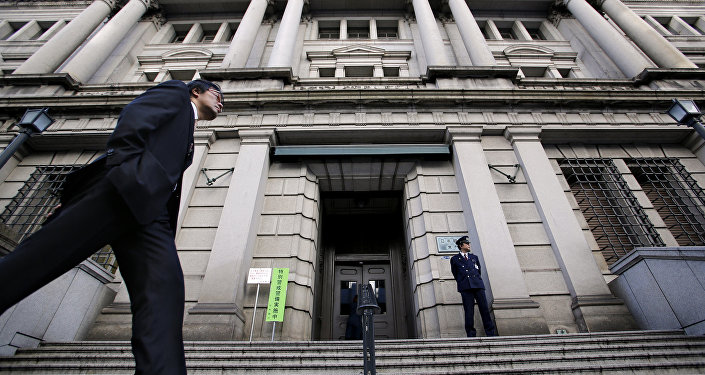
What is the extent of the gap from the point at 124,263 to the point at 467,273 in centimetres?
565

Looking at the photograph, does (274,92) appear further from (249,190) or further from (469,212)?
(469,212)

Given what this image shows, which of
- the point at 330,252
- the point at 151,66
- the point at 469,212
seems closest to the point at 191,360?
the point at 469,212

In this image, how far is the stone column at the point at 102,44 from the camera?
12111 millimetres

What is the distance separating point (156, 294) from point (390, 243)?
10.1m

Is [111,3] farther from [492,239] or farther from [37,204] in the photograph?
[492,239]

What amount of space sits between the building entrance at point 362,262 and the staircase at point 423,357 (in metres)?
4.82

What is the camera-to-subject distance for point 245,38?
1322 cm

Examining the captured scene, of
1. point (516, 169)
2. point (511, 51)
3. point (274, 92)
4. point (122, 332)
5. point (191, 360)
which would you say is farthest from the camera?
point (511, 51)

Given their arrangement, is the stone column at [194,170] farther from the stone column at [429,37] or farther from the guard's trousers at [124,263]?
the stone column at [429,37]

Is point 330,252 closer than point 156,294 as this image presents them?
No

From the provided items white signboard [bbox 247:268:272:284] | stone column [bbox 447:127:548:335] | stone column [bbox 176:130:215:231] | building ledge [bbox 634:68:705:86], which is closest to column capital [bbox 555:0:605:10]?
building ledge [bbox 634:68:705:86]

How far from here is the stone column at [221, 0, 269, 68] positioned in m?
12.0

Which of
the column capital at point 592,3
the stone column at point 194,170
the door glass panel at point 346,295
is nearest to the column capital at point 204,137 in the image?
the stone column at point 194,170

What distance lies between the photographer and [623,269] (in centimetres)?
642
